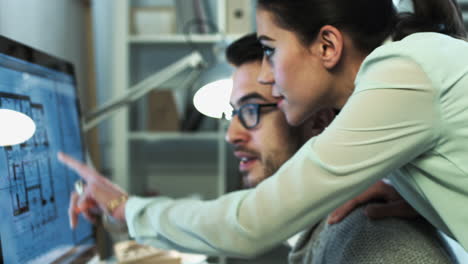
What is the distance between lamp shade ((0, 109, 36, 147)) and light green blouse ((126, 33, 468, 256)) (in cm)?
28

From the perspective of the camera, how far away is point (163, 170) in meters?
2.30

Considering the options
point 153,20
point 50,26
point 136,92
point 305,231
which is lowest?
point 305,231

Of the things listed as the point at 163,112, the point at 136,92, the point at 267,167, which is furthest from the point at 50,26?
the point at 163,112

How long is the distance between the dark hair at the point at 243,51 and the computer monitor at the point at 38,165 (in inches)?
16.2

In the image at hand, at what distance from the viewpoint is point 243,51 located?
107 cm

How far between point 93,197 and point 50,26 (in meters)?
0.60

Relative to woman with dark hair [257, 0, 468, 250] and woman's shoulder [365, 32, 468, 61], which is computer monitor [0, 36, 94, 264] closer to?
woman with dark hair [257, 0, 468, 250]

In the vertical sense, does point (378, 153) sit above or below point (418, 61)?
below

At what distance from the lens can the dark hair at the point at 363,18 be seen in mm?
680

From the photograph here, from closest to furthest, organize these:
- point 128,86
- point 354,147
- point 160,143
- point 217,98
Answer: point 354,147, point 217,98, point 128,86, point 160,143

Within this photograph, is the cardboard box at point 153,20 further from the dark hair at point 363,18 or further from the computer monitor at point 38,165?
the dark hair at point 363,18

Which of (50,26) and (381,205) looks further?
(50,26)

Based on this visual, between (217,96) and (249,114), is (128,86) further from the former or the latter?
(217,96)

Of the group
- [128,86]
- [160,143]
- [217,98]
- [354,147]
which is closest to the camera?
[354,147]
